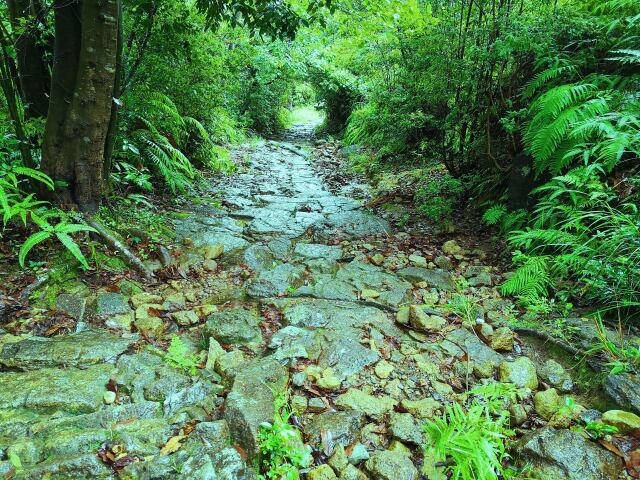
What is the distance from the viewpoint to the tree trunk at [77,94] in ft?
11.0

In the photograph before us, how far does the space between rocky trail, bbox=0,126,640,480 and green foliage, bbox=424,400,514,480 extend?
0.09 metres

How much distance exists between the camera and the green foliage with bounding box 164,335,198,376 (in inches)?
101

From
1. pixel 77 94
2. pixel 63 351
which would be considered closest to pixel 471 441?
pixel 63 351

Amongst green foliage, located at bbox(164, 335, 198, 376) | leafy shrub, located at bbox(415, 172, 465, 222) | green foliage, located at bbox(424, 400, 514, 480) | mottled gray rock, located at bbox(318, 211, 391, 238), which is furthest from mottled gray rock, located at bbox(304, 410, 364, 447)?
leafy shrub, located at bbox(415, 172, 465, 222)

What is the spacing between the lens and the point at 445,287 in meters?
3.90

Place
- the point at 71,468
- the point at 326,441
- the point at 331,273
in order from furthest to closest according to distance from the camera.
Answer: the point at 331,273 < the point at 326,441 < the point at 71,468

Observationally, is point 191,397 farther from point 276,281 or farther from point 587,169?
point 587,169

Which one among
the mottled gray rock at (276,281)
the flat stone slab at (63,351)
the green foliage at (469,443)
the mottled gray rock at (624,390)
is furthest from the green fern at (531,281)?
the flat stone slab at (63,351)

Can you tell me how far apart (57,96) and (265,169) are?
661 cm

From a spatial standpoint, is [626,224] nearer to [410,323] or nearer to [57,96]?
[410,323]

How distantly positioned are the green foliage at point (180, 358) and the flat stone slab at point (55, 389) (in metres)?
0.36

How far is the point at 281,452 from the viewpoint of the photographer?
6.53ft

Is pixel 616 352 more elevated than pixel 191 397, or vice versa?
pixel 616 352

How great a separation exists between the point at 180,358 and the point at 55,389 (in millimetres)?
700
